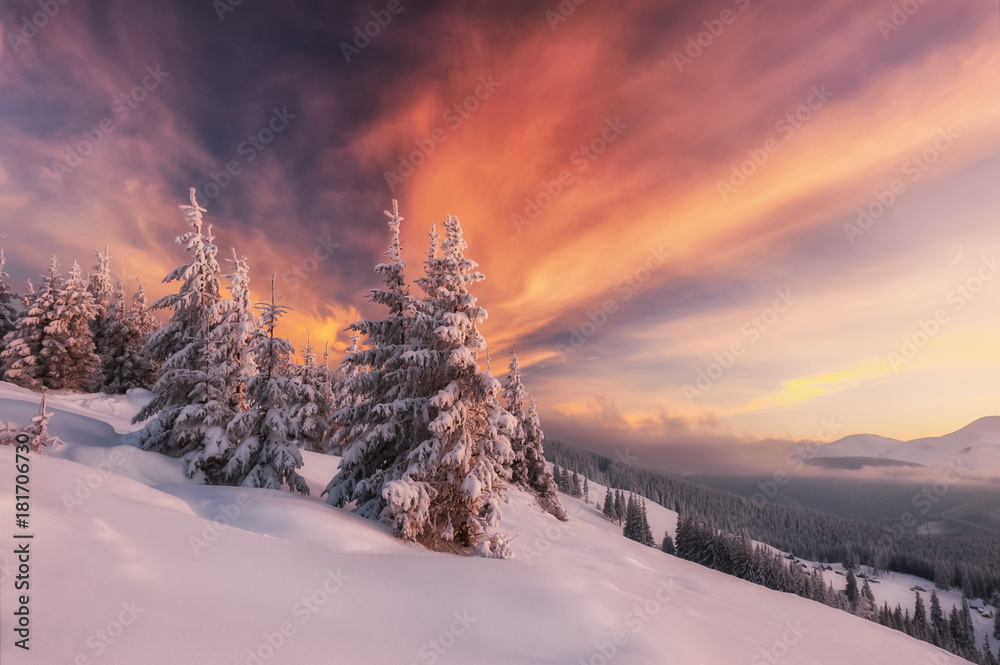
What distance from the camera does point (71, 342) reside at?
3631 centimetres

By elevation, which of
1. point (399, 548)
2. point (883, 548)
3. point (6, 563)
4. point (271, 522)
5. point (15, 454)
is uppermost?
point (15, 454)

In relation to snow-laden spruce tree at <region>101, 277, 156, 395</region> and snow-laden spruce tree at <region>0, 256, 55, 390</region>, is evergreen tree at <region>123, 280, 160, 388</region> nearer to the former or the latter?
snow-laden spruce tree at <region>101, 277, 156, 395</region>

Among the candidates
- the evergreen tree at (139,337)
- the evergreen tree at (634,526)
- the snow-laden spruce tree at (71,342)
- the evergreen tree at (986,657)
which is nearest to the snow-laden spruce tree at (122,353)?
the evergreen tree at (139,337)

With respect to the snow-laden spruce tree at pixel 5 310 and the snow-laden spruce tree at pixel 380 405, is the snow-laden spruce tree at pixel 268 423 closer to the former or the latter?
the snow-laden spruce tree at pixel 380 405

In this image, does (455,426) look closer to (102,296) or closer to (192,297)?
(192,297)

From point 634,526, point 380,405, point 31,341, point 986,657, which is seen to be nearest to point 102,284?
point 31,341

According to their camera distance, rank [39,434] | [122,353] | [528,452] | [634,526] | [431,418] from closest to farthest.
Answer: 1. [39,434]
2. [431,418]
3. [122,353]
4. [528,452]
5. [634,526]

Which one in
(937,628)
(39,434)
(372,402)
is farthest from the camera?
(937,628)

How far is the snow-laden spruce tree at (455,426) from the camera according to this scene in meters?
13.7

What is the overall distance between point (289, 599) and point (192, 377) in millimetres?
14695

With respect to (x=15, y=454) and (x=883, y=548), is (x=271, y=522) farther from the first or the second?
(x=883, y=548)

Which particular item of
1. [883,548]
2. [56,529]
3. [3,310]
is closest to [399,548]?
[56,529]

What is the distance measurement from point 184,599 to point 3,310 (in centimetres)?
5488

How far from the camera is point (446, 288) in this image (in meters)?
15.9
